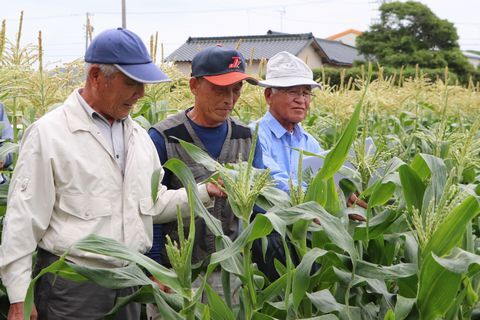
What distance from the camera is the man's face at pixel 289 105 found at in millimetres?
3818

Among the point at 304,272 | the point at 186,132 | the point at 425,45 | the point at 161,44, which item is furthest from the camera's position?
the point at 425,45

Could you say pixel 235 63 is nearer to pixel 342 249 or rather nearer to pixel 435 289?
pixel 342 249

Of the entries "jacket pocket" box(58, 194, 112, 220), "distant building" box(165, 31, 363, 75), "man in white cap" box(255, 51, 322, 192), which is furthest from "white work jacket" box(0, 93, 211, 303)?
"distant building" box(165, 31, 363, 75)

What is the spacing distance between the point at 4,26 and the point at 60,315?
141cm

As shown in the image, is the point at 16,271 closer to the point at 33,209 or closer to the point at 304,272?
the point at 33,209

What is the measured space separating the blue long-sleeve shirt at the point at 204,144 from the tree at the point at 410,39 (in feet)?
94.7

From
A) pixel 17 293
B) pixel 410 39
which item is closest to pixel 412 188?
pixel 17 293

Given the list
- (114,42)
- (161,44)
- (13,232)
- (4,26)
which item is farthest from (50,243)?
(161,44)

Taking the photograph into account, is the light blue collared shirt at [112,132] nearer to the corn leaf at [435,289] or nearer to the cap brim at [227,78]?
the cap brim at [227,78]

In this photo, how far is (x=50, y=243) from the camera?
2.59 metres

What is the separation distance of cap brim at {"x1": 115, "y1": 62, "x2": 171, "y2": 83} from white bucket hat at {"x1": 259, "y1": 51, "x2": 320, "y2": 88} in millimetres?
1188

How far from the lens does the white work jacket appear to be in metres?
2.52

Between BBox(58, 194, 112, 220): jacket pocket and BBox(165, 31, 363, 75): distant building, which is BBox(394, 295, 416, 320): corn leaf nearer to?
BBox(58, 194, 112, 220): jacket pocket

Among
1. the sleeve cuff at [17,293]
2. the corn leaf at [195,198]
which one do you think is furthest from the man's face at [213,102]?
the sleeve cuff at [17,293]
